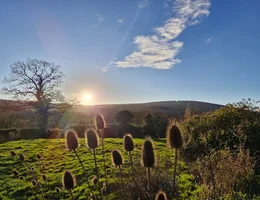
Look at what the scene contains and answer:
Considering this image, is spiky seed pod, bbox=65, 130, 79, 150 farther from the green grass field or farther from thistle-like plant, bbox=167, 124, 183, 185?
the green grass field

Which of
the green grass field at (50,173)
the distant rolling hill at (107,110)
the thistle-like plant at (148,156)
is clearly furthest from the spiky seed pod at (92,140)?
the distant rolling hill at (107,110)

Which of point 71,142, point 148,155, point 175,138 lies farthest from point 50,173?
point 175,138

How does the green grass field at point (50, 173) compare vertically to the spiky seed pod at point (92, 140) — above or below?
below

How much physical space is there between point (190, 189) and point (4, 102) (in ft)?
126

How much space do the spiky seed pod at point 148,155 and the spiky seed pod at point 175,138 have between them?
0.85 ft

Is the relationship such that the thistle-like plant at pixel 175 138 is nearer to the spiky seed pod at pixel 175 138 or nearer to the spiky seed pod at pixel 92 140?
the spiky seed pod at pixel 175 138

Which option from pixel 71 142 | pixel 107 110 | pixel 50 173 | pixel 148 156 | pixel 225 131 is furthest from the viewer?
pixel 107 110

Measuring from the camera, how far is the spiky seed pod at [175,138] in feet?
11.0

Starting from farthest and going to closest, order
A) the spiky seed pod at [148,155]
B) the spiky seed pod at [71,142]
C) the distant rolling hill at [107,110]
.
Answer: the distant rolling hill at [107,110], the spiky seed pod at [71,142], the spiky seed pod at [148,155]

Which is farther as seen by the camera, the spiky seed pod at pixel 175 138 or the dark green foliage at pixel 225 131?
the dark green foliage at pixel 225 131

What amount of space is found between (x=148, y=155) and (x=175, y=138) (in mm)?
398

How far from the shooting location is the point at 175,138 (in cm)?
338

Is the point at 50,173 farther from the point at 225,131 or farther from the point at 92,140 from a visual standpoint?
the point at 92,140

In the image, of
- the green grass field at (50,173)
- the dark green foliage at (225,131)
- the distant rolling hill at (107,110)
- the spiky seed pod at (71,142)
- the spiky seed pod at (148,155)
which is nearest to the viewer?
the spiky seed pod at (148,155)
